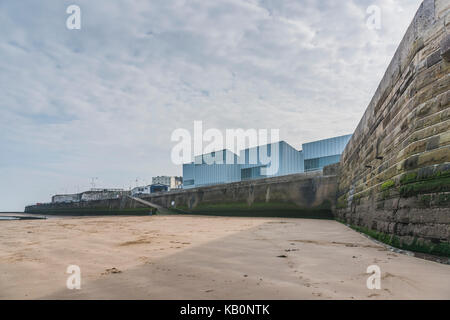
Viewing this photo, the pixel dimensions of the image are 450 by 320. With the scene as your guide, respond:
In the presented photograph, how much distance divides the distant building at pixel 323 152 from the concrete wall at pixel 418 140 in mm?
22024

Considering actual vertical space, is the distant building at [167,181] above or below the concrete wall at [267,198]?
above

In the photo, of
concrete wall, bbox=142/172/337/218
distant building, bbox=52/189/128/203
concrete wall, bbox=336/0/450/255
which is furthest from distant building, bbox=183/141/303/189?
concrete wall, bbox=336/0/450/255

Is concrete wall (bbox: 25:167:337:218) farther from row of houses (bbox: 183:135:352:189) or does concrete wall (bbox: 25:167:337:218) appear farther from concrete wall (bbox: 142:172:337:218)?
row of houses (bbox: 183:135:352:189)

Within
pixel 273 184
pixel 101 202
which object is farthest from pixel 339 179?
pixel 101 202

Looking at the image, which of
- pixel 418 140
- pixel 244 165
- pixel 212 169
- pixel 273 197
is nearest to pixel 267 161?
pixel 244 165

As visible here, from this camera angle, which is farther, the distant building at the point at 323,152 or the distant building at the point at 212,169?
the distant building at the point at 212,169

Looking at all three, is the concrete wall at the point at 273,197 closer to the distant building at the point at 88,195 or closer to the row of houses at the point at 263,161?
the row of houses at the point at 263,161

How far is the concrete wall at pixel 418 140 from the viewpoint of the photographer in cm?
394

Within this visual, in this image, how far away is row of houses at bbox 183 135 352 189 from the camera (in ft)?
92.7

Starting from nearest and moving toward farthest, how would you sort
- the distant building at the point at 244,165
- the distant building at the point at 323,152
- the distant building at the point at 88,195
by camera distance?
the distant building at the point at 323,152 → the distant building at the point at 244,165 → the distant building at the point at 88,195

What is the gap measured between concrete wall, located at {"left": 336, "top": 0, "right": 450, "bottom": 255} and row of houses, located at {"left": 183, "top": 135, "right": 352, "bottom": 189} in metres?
22.0

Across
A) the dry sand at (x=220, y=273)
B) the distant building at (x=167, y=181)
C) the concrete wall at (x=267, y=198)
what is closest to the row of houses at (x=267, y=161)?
the concrete wall at (x=267, y=198)

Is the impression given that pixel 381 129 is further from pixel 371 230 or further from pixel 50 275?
pixel 50 275

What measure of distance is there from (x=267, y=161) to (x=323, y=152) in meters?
5.82
